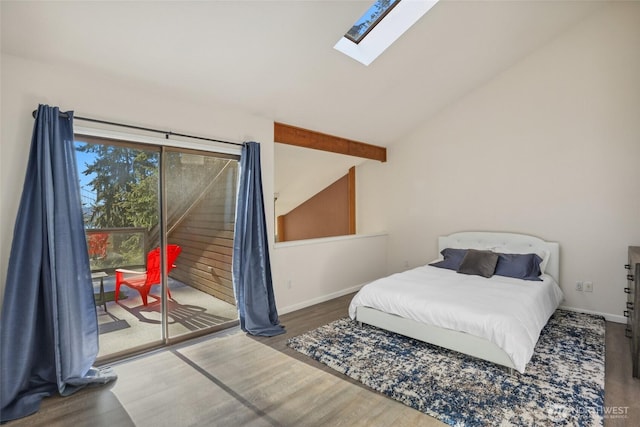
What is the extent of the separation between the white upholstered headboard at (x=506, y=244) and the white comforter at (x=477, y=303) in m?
0.34

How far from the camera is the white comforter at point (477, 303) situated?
251 centimetres

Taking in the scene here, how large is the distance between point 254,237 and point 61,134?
186 cm

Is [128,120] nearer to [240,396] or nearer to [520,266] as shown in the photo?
[240,396]

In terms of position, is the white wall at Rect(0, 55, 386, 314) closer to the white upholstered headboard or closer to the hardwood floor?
the hardwood floor

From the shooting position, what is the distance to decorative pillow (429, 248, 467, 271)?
4211 millimetres

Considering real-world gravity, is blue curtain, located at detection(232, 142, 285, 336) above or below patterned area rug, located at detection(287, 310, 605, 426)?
above

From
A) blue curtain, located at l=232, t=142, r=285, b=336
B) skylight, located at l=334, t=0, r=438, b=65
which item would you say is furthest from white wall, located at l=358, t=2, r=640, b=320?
blue curtain, located at l=232, t=142, r=285, b=336

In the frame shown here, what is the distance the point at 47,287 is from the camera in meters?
2.31

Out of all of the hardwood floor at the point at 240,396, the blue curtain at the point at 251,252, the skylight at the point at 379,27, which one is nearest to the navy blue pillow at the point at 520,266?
the hardwood floor at the point at 240,396

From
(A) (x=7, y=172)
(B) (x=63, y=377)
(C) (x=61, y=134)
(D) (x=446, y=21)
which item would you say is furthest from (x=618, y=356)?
(A) (x=7, y=172)

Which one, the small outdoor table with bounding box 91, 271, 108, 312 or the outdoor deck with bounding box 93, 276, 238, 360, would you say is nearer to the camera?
the small outdoor table with bounding box 91, 271, 108, 312

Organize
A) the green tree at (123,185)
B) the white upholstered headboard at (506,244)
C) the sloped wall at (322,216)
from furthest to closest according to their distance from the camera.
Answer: the sloped wall at (322,216) → the white upholstered headboard at (506,244) → the green tree at (123,185)

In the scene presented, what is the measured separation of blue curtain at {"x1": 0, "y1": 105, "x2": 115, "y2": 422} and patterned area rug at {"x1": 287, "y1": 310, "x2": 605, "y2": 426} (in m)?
1.76

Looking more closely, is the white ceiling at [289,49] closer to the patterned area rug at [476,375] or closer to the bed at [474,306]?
the bed at [474,306]
